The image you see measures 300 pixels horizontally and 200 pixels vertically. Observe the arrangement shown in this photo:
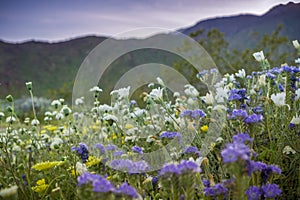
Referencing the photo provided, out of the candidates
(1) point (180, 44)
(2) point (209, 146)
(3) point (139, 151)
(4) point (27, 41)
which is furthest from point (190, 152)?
(4) point (27, 41)

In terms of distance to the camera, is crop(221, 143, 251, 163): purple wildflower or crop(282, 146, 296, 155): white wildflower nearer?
crop(221, 143, 251, 163): purple wildflower

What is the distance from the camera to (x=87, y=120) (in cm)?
471

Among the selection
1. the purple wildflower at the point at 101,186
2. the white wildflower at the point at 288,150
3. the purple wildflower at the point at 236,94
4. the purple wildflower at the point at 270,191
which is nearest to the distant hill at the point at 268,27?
the purple wildflower at the point at 236,94

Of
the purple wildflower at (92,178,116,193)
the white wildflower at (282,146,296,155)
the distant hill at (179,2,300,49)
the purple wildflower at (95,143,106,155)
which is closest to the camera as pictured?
the purple wildflower at (92,178,116,193)

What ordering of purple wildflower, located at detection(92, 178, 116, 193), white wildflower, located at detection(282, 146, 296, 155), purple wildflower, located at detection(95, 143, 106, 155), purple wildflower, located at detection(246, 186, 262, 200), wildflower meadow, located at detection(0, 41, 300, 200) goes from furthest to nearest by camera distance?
purple wildflower, located at detection(95, 143, 106, 155) < white wildflower, located at detection(282, 146, 296, 155) < purple wildflower, located at detection(246, 186, 262, 200) < wildflower meadow, located at detection(0, 41, 300, 200) < purple wildflower, located at detection(92, 178, 116, 193)

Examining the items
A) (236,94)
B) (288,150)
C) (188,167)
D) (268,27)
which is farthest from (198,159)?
(268,27)

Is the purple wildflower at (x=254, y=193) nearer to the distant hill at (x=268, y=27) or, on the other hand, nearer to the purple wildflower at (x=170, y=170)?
the purple wildflower at (x=170, y=170)

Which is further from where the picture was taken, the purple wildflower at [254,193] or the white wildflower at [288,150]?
the white wildflower at [288,150]

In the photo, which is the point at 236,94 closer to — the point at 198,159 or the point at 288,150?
the point at 288,150

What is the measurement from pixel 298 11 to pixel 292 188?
829 cm

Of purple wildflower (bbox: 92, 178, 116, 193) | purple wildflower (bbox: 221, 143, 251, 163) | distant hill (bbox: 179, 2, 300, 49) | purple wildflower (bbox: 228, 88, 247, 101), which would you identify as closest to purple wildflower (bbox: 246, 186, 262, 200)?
purple wildflower (bbox: 221, 143, 251, 163)

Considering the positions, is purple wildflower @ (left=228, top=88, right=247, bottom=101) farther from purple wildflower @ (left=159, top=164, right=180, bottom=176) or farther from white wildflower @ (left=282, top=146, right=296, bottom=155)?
purple wildflower @ (left=159, top=164, right=180, bottom=176)

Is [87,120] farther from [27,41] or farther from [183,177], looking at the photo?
[27,41]

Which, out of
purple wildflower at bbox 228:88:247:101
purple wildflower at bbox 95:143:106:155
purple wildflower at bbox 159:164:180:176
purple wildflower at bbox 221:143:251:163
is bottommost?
purple wildflower at bbox 95:143:106:155
